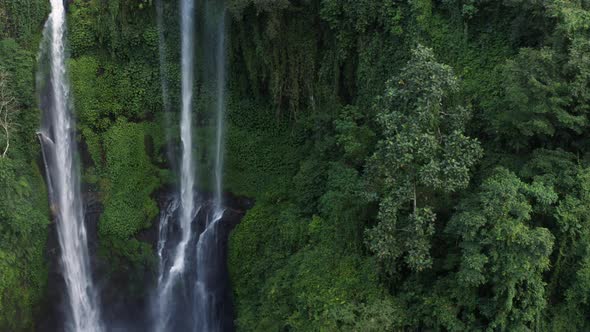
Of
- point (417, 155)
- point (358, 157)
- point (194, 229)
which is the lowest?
point (194, 229)

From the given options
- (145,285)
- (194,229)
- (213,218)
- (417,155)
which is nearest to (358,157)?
(417,155)

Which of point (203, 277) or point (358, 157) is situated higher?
point (358, 157)

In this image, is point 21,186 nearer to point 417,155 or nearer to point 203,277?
point 203,277

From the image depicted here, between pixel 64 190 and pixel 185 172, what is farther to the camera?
pixel 185 172

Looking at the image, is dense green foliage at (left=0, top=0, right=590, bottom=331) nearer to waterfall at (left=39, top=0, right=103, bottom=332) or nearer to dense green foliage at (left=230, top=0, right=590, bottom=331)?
dense green foliage at (left=230, top=0, right=590, bottom=331)

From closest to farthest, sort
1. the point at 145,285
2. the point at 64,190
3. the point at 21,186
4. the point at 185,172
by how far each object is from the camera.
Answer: the point at 21,186 → the point at 145,285 → the point at 64,190 → the point at 185,172
